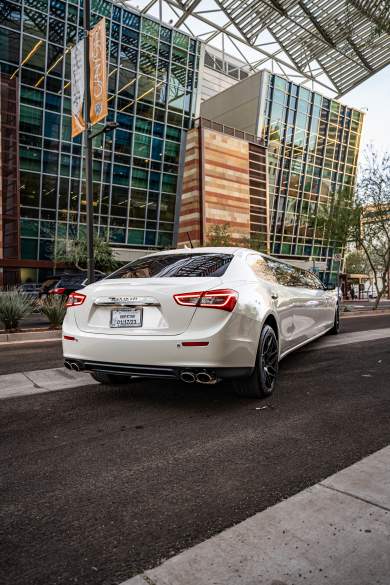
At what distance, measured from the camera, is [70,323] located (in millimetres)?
3947

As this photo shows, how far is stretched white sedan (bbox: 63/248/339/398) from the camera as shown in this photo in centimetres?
336

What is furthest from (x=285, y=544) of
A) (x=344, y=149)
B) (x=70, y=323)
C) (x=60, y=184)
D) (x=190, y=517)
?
(x=344, y=149)

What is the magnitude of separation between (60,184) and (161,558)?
3550cm

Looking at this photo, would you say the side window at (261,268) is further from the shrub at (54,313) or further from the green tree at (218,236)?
the green tree at (218,236)

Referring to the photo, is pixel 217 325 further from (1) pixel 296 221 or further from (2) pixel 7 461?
(1) pixel 296 221

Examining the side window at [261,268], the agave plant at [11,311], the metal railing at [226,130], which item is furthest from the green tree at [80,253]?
the side window at [261,268]

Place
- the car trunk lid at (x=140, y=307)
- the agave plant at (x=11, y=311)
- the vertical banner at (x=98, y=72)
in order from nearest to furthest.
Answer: the car trunk lid at (x=140, y=307), the agave plant at (x=11, y=311), the vertical banner at (x=98, y=72)

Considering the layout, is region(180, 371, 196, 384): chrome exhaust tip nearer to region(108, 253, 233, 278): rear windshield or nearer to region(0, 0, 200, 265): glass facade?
region(108, 253, 233, 278): rear windshield

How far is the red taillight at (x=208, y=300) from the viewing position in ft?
11.1

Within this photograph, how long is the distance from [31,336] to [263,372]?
6.72m

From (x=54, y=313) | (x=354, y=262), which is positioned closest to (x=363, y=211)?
(x=54, y=313)

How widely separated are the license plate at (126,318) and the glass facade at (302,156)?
1715 inches

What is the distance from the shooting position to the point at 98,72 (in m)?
11.2

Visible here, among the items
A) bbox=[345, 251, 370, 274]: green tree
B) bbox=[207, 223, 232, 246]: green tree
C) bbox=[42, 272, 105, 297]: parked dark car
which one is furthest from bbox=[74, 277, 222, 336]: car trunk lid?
bbox=[345, 251, 370, 274]: green tree
